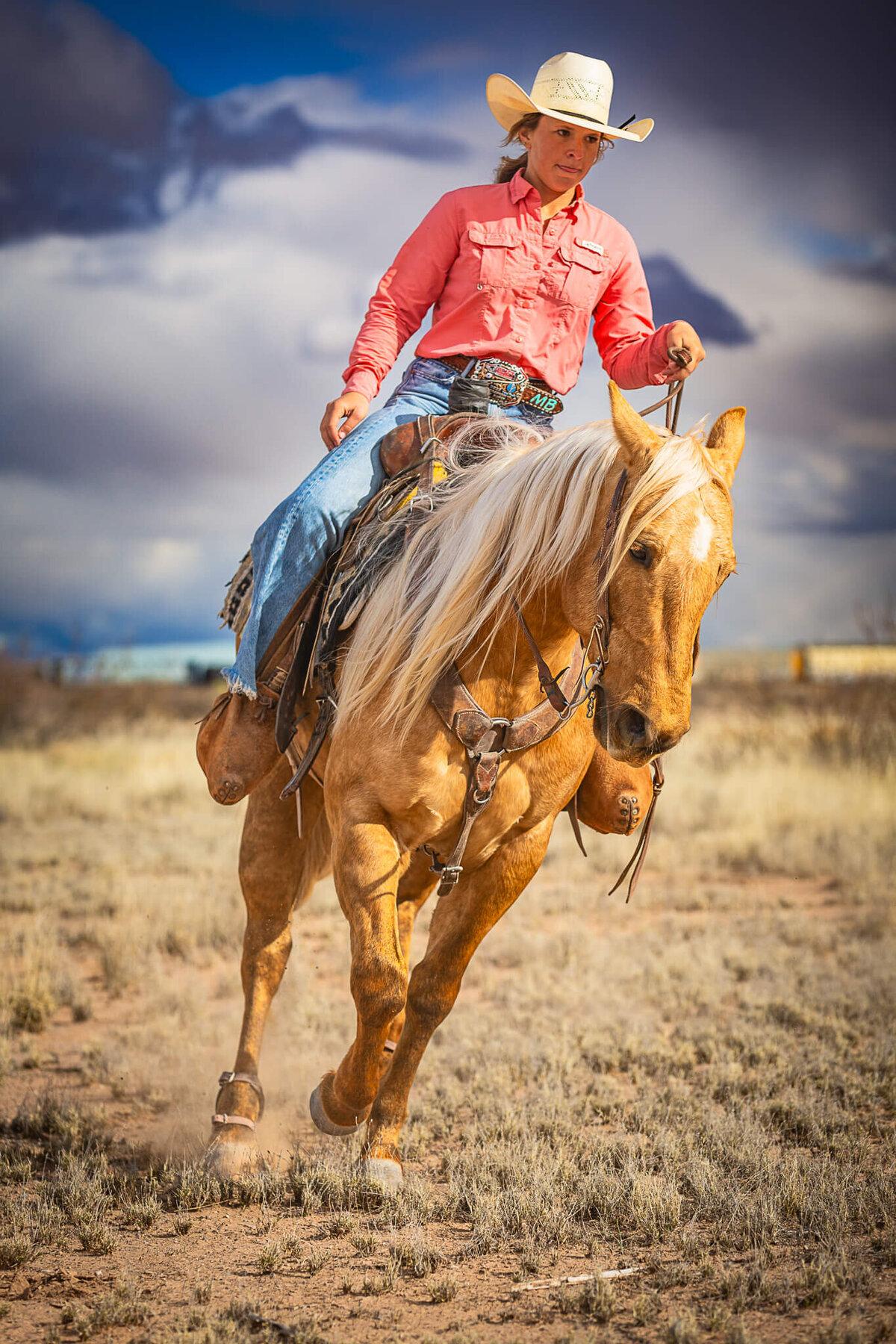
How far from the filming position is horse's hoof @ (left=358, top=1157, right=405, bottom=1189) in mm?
3963

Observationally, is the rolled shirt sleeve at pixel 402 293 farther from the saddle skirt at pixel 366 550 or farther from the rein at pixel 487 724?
the rein at pixel 487 724

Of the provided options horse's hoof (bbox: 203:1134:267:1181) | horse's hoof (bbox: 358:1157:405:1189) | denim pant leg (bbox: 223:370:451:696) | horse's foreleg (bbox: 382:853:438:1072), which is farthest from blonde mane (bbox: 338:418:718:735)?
horse's hoof (bbox: 203:1134:267:1181)

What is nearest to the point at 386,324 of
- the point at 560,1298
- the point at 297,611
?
the point at 297,611

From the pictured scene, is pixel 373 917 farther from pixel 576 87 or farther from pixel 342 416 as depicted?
pixel 576 87

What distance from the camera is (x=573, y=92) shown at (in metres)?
4.09

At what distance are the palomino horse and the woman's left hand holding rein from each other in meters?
0.55

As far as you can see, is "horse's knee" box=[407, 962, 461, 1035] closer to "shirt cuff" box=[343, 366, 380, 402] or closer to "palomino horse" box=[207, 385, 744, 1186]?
"palomino horse" box=[207, 385, 744, 1186]

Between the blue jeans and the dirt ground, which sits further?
the blue jeans

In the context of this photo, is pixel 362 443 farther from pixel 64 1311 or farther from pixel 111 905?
pixel 111 905

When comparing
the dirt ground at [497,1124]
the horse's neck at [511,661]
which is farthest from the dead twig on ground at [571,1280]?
the horse's neck at [511,661]

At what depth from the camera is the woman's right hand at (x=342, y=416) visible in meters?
4.21

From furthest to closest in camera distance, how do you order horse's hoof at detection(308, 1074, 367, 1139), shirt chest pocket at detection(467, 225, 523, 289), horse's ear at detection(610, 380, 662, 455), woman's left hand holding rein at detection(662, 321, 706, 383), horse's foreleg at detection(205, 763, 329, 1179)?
horse's foreleg at detection(205, 763, 329, 1179) < shirt chest pocket at detection(467, 225, 523, 289) < horse's hoof at detection(308, 1074, 367, 1139) < woman's left hand holding rein at detection(662, 321, 706, 383) < horse's ear at detection(610, 380, 662, 455)

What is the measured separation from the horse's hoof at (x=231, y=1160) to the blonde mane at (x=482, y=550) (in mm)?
1873

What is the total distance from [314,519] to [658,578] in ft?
5.27
